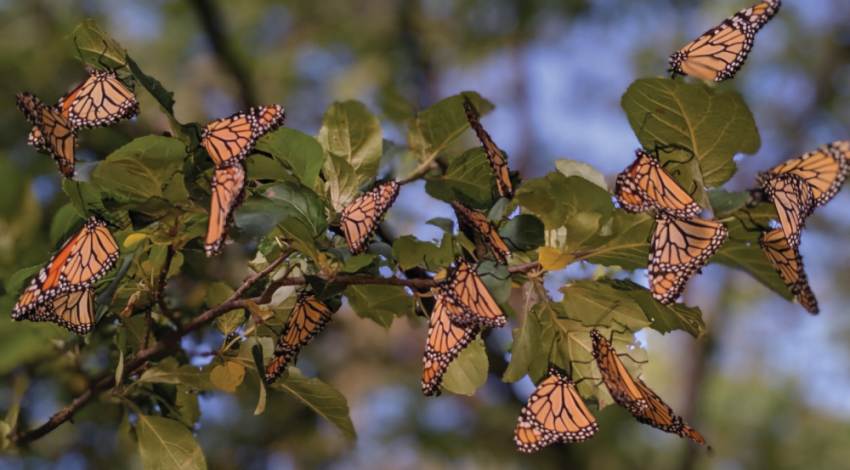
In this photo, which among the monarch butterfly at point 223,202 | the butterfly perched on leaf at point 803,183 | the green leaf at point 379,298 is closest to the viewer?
the monarch butterfly at point 223,202

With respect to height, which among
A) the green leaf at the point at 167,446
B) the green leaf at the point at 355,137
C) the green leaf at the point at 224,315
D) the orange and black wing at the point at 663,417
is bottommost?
the green leaf at the point at 167,446

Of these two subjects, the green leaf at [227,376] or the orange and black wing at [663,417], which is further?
the green leaf at [227,376]

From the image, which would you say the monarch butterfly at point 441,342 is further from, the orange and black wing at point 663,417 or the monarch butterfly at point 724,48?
the monarch butterfly at point 724,48

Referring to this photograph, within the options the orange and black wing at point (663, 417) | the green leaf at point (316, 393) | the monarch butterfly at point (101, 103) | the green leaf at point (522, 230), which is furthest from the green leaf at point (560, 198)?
the monarch butterfly at point (101, 103)

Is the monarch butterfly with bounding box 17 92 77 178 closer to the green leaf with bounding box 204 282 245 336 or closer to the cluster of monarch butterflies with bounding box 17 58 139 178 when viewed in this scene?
the cluster of monarch butterflies with bounding box 17 58 139 178

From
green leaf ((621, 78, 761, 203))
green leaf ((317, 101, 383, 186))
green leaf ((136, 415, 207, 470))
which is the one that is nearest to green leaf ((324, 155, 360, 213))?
green leaf ((317, 101, 383, 186))

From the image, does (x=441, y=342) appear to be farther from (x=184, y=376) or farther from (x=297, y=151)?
(x=184, y=376)

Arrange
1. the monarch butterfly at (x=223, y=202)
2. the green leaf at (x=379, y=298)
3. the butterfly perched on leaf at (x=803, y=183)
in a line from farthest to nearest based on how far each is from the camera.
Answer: the green leaf at (x=379, y=298) → the butterfly perched on leaf at (x=803, y=183) → the monarch butterfly at (x=223, y=202)
